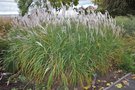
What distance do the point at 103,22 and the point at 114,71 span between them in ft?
3.13

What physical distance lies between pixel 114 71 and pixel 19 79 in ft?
5.88

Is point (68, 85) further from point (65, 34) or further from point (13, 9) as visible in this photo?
point (13, 9)

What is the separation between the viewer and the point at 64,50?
185 inches

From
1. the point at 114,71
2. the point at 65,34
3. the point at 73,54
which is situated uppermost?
the point at 65,34

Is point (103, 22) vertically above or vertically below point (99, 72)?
above

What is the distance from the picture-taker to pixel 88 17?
5.32 meters

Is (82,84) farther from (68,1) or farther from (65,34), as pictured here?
(68,1)

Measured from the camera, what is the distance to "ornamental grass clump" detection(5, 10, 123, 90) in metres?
4.63

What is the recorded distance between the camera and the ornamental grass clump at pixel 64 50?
4.63 m

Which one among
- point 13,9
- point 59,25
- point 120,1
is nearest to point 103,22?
point 59,25

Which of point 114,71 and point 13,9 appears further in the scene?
point 13,9

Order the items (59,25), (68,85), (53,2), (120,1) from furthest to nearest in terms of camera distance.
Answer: (120,1)
(53,2)
(59,25)
(68,85)

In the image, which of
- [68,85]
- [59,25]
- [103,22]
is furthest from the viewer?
[103,22]

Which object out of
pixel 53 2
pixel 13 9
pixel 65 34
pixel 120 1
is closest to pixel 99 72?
pixel 65 34
